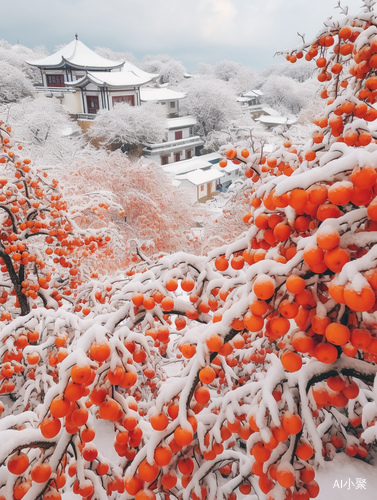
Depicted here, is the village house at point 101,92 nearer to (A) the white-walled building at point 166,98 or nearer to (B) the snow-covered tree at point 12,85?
(A) the white-walled building at point 166,98

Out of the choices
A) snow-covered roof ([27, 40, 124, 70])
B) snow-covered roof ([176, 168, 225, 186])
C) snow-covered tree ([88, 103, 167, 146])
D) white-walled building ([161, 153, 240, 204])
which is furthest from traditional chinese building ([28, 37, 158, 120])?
snow-covered roof ([176, 168, 225, 186])

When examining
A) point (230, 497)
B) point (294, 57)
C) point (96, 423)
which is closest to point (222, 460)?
point (230, 497)

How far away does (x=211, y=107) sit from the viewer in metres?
32.2

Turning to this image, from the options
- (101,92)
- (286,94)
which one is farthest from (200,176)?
(286,94)

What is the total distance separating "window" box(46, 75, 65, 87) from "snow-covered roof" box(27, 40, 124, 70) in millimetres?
906

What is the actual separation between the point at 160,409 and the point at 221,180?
27.7 metres

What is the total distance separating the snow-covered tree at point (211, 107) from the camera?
3228 centimetres

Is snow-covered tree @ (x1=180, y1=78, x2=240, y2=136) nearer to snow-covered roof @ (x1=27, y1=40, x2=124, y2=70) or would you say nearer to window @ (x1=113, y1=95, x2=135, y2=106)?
window @ (x1=113, y1=95, x2=135, y2=106)

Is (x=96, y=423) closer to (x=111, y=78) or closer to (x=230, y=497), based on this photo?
(x=230, y=497)

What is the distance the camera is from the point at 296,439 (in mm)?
1362

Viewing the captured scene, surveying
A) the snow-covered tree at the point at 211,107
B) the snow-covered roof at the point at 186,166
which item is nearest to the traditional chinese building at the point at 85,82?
the snow-covered tree at the point at 211,107

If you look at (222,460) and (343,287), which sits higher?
(343,287)

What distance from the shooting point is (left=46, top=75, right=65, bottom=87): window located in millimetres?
29019

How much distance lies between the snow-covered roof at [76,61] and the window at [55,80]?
2.97ft
